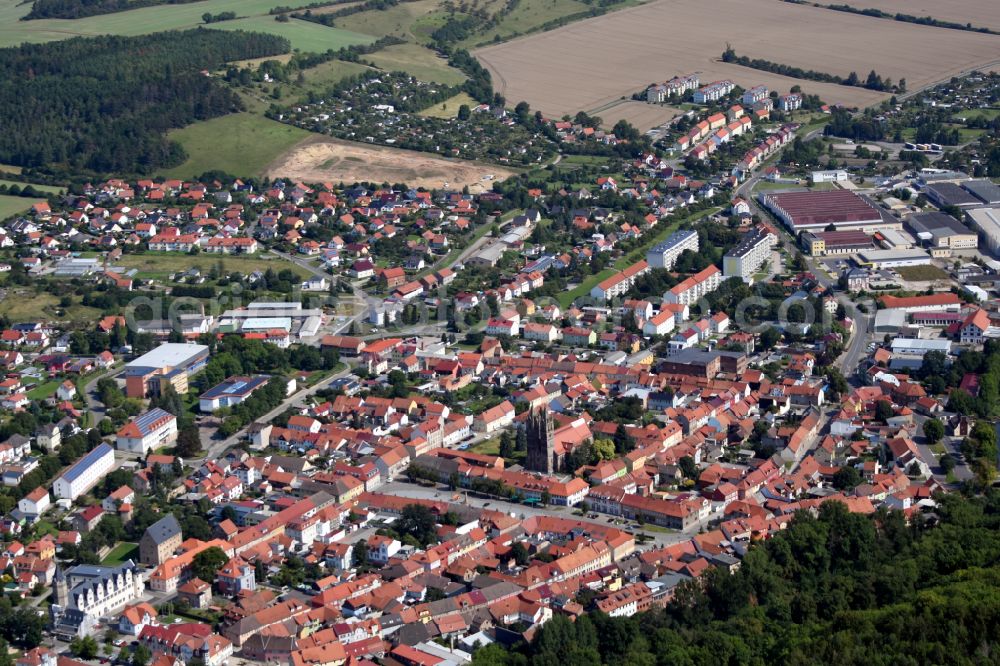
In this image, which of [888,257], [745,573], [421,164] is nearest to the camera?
[745,573]

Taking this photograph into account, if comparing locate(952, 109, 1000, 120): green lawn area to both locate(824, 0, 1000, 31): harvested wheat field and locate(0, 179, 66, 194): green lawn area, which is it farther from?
locate(0, 179, 66, 194): green lawn area

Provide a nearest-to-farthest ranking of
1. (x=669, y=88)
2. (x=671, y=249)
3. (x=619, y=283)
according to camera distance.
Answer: (x=619, y=283)
(x=671, y=249)
(x=669, y=88)

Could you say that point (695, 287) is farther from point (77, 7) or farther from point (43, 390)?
point (77, 7)

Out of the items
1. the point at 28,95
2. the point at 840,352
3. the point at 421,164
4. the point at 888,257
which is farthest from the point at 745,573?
the point at 28,95

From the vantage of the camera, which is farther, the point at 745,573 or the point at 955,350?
the point at 955,350

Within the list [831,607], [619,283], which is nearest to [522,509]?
[831,607]

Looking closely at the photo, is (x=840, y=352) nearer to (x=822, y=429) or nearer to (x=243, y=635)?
(x=822, y=429)

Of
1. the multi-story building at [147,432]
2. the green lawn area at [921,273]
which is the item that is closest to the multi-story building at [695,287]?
the green lawn area at [921,273]
